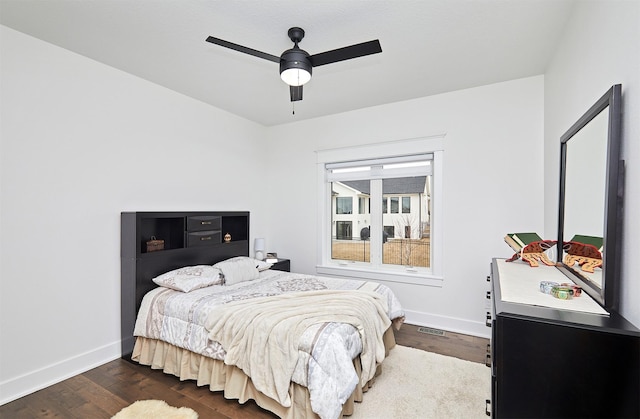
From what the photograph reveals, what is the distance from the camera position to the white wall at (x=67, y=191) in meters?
2.33

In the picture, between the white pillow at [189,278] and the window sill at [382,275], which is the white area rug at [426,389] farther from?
the white pillow at [189,278]

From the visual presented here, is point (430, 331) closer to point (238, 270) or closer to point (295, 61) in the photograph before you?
point (238, 270)

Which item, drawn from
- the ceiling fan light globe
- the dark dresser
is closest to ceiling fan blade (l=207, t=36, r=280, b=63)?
the ceiling fan light globe

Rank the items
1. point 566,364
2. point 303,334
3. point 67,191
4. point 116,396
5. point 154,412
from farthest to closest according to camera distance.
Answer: point 67,191 < point 116,396 < point 154,412 < point 303,334 < point 566,364

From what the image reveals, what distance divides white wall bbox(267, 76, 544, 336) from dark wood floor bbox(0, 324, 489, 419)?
82 cm

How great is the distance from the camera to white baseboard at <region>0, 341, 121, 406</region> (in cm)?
229

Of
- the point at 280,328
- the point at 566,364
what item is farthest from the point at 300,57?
the point at 566,364

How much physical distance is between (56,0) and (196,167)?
198 centimetres

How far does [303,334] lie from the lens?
199cm

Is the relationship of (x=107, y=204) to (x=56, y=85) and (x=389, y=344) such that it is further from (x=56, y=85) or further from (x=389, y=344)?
(x=389, y=344)

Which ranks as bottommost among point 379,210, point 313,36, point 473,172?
point 379,210

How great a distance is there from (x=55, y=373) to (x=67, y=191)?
154cm

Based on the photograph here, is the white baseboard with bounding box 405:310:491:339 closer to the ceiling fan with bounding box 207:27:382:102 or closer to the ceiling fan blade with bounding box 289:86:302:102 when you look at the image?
the ceiling fan blade with bounding box 289:86:302:102

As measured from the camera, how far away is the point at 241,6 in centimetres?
207
